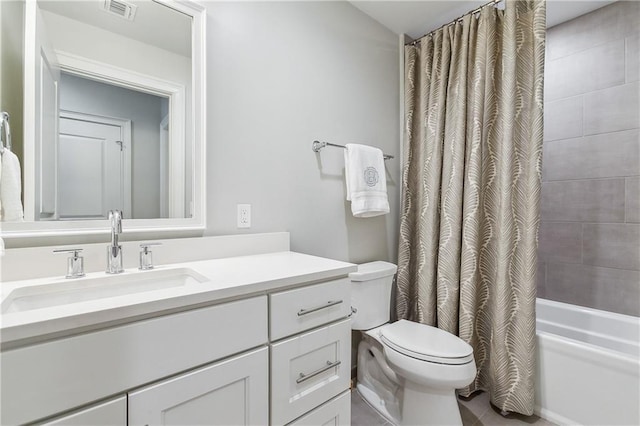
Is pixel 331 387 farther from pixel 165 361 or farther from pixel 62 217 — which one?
pixel 62 217

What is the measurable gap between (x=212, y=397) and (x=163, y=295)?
1.01 ft

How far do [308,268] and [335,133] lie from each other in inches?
39.9

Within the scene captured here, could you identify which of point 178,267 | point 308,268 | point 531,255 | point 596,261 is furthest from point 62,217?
point 596,261

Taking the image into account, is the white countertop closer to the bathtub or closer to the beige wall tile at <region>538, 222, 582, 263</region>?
the bathtub

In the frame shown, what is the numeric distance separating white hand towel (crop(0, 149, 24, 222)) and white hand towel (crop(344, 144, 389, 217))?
1.37m

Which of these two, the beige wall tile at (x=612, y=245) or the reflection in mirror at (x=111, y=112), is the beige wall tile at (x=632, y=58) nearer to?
the beige wall tile at (x=612, y=245)

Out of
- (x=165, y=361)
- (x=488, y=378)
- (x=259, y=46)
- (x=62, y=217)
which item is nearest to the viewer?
(x=165, y=361)

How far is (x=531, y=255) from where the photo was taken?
1528 millimetres

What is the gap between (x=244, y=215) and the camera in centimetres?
140

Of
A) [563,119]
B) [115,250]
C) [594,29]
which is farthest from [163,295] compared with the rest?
[594,29]

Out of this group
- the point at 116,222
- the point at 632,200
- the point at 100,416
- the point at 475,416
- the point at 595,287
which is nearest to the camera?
the point at 100,416

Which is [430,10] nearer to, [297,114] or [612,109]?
[297,114]

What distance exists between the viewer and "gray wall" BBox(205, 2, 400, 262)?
134 cm

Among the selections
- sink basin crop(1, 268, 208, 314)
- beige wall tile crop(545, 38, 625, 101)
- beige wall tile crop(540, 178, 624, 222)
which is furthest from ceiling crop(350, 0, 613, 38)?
sink basin crop(1, 268, 208, 314)
